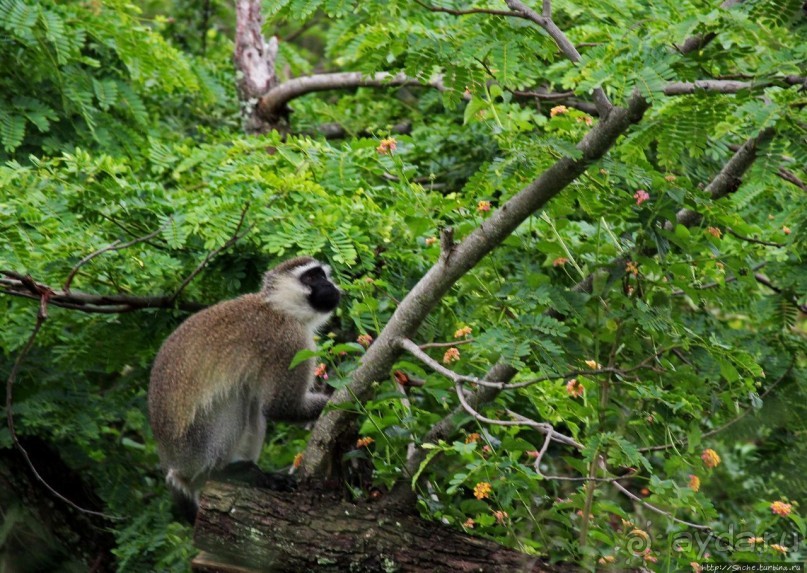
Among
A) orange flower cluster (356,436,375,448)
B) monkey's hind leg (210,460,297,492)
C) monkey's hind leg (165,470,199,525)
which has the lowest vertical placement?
monkey's hind leg (165,470,199,525)

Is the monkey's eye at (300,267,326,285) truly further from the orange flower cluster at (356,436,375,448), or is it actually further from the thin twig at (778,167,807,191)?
A: the thin twig at (778,167,807,191)

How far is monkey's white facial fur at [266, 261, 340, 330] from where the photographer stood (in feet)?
20.5

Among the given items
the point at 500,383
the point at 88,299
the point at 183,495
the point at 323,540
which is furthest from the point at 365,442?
the point at 88,299

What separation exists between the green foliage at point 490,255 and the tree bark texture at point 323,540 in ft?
0.99

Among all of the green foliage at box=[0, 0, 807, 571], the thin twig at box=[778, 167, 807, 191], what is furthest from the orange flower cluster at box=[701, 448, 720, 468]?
the thin twig at box=[778, 167, 807, 191]

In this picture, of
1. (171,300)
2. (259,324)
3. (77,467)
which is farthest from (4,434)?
(259,324)

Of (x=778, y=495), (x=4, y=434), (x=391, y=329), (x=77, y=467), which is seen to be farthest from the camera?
(x=77, y=467)

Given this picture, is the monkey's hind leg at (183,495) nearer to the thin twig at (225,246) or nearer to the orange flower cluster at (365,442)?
the thin twig at (225,246)

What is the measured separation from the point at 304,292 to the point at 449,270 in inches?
66.3

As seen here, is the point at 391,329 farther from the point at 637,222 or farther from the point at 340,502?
the point at 637,222

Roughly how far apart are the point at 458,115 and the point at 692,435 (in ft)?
13.7

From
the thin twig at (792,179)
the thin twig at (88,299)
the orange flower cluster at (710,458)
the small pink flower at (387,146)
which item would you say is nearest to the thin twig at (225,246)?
the thin twig at (88,299)

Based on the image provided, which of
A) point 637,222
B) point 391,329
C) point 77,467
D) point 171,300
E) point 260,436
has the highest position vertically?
point 637,222

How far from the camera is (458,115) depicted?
319 inches
